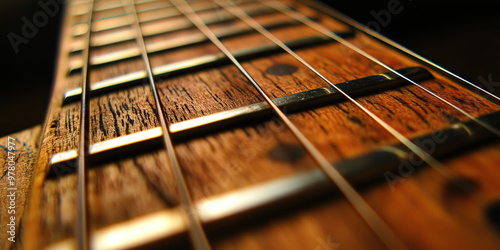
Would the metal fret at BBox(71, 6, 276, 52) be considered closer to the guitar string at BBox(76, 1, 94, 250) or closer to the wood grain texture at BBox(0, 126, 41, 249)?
the guitar string at BBox(76, 1, 94, 250)

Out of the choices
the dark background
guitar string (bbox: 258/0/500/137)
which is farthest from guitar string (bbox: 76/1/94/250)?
the dark background

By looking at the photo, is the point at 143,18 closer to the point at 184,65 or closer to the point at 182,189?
the point at 184,65

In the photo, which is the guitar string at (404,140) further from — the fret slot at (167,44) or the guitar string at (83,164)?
the guitar string at (83,164)

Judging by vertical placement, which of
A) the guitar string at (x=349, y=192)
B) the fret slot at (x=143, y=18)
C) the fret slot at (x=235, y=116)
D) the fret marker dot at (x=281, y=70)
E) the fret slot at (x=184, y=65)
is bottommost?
the guitar string at (x=349, y=192)

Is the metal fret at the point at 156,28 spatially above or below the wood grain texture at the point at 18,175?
above

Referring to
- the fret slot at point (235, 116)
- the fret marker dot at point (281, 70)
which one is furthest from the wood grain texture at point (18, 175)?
the fret marker dot at point (281, 70)

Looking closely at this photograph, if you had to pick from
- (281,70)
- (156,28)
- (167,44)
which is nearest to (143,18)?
(156,28)

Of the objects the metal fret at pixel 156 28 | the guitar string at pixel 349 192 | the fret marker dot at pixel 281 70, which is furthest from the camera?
the metal fret at pixel 156 28
